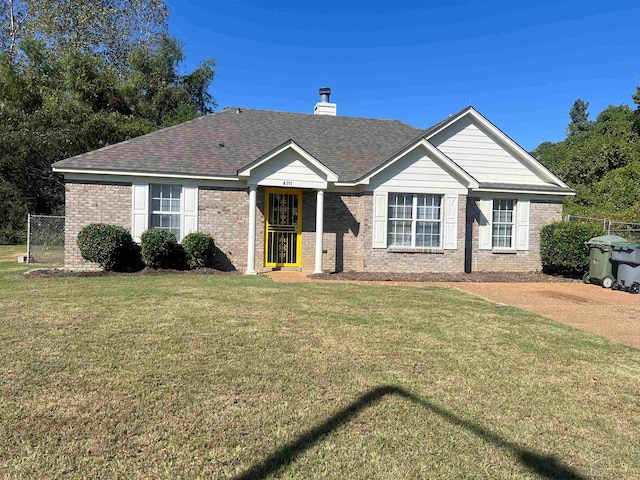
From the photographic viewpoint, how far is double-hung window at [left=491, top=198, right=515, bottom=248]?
598 inches

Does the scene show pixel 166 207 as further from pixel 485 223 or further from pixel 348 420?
pixel 348 420

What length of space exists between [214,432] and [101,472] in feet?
2.66

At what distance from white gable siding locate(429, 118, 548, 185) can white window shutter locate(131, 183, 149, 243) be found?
9.62 metres

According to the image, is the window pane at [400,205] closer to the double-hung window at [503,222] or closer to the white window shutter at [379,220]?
the white window shutter at [379,220]

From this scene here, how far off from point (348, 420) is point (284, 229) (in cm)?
1064

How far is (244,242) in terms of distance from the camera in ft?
44.9

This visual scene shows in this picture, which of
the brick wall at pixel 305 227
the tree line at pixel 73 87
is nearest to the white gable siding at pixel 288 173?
the brick wall at pixel 305 227

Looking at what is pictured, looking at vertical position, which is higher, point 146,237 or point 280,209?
point 280,209

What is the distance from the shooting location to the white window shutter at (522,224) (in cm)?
1520

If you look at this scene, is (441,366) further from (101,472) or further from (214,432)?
(101,472)

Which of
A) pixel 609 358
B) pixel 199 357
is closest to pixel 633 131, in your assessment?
pixel 609 358

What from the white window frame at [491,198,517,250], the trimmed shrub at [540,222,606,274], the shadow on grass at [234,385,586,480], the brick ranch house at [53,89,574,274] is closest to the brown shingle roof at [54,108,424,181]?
the brick ranch house at [53,89,574,274]

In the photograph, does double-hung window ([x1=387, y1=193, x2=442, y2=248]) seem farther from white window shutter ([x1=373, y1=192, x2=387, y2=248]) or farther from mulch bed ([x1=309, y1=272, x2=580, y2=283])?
mulch bed ([x1=309, y1=272, x2=580, y2=283])

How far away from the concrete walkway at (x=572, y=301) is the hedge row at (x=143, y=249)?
221 centimetres
